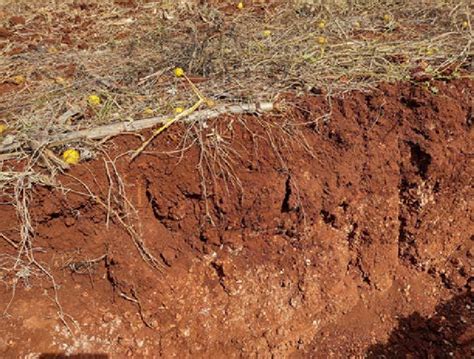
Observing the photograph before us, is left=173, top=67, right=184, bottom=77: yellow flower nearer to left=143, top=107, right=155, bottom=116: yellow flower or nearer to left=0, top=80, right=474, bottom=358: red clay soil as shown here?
left=143, top=107, right=155, bottom=116: yellow flower

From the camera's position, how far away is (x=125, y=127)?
2.74m

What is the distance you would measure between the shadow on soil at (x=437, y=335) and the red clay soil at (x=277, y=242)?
10 millimetres

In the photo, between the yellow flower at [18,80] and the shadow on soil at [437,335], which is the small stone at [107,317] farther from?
the yellow flower at [18,80]

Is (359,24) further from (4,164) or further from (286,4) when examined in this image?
(4,164)

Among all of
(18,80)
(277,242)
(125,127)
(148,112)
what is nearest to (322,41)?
Answer: (148,112)

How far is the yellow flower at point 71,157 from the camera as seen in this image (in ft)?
8.51

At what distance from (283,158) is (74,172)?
134 centimetres

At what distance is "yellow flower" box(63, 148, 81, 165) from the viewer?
8.51 feet

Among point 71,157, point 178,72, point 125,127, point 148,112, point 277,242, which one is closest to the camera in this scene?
point 71,157

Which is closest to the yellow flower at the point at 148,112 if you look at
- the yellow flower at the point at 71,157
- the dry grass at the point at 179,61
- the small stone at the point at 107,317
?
the dry grass at the point at 179,61

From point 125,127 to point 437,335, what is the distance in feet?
8.52

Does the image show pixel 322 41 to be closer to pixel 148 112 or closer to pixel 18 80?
pixel 148 112

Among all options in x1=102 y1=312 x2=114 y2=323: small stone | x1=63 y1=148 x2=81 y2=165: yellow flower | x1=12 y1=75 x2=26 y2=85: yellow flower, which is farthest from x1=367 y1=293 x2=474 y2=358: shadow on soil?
x1=12 y1=75 x2=26 y2=85: yellow flower

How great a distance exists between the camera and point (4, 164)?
2656 mm
